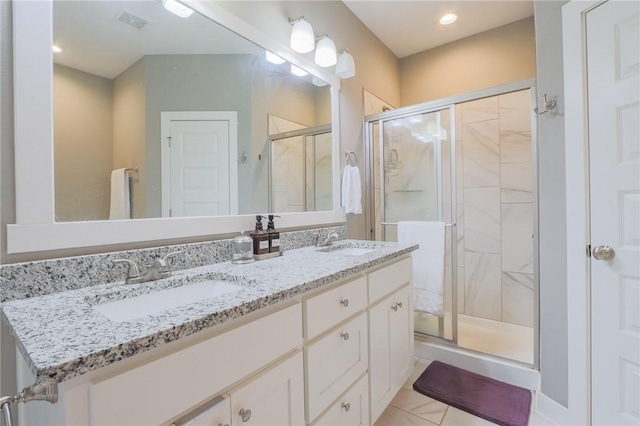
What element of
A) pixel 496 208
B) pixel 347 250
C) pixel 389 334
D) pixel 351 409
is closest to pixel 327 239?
pixel 347 250

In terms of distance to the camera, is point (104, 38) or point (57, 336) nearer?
point (57, 336)

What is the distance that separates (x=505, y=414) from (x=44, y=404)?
1.90m

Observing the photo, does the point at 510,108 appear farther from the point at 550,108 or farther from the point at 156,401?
the point at 156,401

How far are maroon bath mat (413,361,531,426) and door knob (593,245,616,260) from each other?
A: 90 centimetres

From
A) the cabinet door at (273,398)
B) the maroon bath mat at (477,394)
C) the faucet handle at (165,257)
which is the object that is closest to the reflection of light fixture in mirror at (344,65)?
the faucet handle at (165,257)

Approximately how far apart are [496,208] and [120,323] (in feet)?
9.26

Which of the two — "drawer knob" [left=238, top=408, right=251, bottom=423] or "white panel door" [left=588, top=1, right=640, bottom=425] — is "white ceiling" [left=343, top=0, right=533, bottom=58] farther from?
"drawer knob" [left=238, top=408, right=251, bottom=423]

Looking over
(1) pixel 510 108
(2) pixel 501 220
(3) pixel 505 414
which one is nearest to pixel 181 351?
(3) pixel 505 414

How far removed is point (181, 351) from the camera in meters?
0.61

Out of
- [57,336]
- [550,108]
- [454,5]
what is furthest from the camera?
[454,5]

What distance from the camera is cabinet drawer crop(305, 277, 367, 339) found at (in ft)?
3.15

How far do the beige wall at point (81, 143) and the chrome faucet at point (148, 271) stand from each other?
0.62 feet

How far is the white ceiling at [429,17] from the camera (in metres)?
2.24

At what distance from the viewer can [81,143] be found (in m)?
0.96
